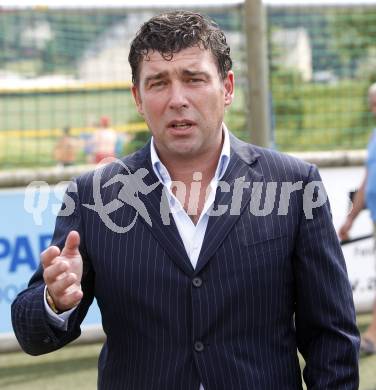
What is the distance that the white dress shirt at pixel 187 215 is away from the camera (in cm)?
239

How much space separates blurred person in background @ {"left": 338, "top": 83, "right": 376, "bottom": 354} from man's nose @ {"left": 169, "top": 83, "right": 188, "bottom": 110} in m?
3.79

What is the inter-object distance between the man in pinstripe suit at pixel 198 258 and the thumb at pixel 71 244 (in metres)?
0.14

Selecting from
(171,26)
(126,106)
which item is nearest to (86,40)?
(126,106)

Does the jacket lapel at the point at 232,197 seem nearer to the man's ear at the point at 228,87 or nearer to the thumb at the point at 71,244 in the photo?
the man's ear at the point at 228,87

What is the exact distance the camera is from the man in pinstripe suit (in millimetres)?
2355

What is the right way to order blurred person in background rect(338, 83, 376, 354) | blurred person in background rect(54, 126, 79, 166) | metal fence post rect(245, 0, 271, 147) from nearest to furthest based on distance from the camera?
metal fence post rect(245, 0, 271, 147) → blurred person in background rect(338, 83, 376, 354) → blurred person in background rect(54, 126, 79, 166)

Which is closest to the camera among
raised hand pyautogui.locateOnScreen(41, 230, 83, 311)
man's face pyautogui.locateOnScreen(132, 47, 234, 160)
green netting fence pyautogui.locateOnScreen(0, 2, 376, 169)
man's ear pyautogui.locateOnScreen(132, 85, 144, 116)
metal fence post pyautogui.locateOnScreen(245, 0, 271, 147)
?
raised hand pyautogui.locateOnScreen(41, 230, 83, 311)

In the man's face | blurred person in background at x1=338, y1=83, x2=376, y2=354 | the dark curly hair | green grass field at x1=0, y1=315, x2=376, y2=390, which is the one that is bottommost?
green grass field at x1=0, y1=315, x2=376, y2=390

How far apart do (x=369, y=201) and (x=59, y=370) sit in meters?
2.41

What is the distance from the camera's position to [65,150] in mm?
11492

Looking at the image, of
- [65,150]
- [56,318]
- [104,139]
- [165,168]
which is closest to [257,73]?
Answer: [165,168]

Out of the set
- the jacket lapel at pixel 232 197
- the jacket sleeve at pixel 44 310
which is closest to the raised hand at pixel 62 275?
the jacket sleeve at pixel 44 310

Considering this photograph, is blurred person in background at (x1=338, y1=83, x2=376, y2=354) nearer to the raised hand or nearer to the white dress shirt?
the white dress shirt

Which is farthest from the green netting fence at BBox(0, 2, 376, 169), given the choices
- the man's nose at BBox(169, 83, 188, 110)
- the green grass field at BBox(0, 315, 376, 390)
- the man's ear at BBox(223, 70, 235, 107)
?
the man's nose at BBox(169, 83, 188, 110)
